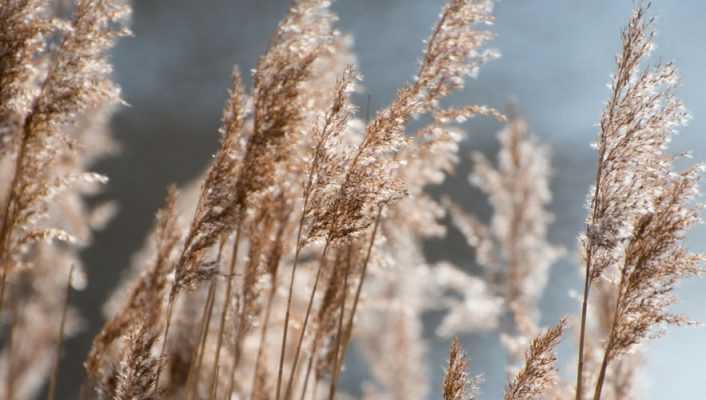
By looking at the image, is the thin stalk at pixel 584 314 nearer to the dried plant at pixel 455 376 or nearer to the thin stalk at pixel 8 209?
the dried plant at pixel 455 376

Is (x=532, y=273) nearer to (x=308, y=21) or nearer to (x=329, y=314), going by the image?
(x=329, y=314)

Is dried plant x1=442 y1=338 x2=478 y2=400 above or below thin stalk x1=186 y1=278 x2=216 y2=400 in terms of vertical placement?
below

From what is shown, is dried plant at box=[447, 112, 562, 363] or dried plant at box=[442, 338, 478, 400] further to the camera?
dried plant at box=[447, 112, 562, 363]

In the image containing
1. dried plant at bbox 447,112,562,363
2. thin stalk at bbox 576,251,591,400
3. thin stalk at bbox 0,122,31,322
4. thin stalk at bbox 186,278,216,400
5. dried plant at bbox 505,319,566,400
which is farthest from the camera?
dried plant at bbox 447,112,562,363

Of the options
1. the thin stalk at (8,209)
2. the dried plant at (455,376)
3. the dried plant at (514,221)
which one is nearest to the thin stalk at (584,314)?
the dried plant at (455,376)

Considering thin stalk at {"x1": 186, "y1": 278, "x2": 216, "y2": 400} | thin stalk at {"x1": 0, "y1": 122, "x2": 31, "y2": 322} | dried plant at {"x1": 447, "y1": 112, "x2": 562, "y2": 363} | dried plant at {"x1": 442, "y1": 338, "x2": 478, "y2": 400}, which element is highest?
dried plant at {"x1": 447, "y1": 112, "x2": 562, "y2": 363}

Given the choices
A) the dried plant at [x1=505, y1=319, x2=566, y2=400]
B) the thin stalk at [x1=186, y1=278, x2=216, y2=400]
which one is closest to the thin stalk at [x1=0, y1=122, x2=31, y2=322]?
the thin stalk at [x1=186, y1=278, x2=216, y2=400]

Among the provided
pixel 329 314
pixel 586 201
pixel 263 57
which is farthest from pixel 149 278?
pixel 586 201

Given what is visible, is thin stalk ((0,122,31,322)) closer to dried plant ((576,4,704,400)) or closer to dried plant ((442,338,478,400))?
dried plant ((442,338,478,400))

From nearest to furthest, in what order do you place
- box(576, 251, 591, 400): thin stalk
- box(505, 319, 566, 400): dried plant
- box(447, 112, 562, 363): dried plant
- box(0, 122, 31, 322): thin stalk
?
1. box(576, 251, 591, 400): thin stalk
2. box(505, 319, 566, 400): dried plant
3. box(0, 122, 31, 322): thin stalk
4. box(447, 112, 562, 363): dried plant

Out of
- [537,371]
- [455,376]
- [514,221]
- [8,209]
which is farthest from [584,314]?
[514,221]

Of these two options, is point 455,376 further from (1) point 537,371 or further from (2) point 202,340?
(2) point 202,340
